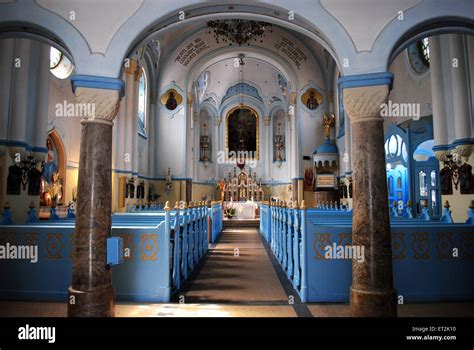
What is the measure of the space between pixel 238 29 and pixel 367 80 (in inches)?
491

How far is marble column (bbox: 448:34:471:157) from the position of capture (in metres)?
6.70

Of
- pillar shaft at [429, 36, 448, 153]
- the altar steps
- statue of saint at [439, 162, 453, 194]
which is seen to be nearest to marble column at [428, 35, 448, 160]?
pillar shaft at [429, 36, 448, 153]

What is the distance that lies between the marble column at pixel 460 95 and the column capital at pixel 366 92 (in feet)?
12.4

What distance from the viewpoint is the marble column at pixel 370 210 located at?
12.5 ft

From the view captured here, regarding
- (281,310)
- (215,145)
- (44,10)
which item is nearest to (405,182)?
(281,310)

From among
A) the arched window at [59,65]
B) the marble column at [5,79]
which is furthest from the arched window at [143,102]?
the marble column at [5,79]

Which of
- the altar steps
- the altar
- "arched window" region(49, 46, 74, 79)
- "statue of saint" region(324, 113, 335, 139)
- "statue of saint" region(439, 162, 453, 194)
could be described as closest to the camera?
"statue of saint" region(439, 162, 453, 194)

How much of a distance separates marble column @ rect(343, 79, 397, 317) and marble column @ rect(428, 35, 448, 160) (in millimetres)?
4280

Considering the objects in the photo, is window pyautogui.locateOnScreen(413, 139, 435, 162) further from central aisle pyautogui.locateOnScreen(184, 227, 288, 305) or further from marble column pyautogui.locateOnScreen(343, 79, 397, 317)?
marble column pyautogui.locateOnScreen(343, 79, 397, 317)

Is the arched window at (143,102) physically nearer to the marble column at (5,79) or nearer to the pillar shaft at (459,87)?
the marble column at (5,79)

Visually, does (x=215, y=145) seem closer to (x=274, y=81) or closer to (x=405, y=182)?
(x=274, y=81)

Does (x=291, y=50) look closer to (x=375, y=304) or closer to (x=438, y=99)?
(x=438, y=99)
